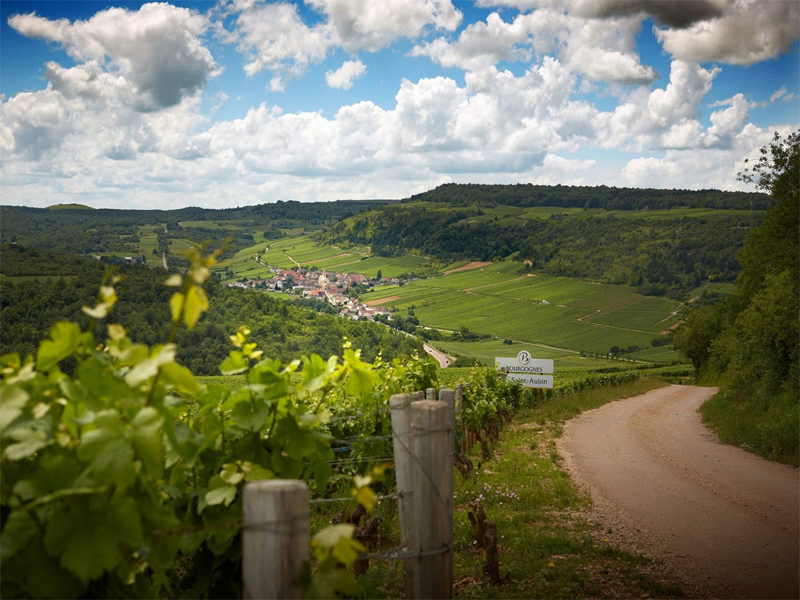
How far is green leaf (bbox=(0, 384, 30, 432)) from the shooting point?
65.7 inches

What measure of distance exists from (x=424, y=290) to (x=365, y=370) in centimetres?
10120

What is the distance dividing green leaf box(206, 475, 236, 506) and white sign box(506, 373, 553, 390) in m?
14.4

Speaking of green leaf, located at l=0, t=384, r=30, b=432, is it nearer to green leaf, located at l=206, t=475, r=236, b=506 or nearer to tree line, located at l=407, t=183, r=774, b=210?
green leaf, located at l=206, t=475, r=236, b=506

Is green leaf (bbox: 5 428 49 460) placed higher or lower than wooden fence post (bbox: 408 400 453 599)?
higher

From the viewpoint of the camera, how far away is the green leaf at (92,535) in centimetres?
161

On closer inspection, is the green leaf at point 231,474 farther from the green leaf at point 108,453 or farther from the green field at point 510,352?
the green field at point 510,352

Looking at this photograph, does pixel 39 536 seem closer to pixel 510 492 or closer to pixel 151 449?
pixel 151 449

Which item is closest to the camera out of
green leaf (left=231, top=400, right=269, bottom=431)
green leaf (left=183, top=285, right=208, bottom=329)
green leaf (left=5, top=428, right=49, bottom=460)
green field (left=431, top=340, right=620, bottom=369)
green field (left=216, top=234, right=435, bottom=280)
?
green leaf (left=183, top=285, right=208, bottom=329)

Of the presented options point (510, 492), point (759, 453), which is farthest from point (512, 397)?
point (510, 492)

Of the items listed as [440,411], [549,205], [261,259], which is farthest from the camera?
[549,205]

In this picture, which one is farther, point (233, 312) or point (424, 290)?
point (424, 290)

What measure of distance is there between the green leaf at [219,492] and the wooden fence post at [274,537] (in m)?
0.64

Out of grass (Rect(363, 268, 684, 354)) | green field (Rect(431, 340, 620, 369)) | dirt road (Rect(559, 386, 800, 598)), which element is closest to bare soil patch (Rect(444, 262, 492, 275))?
grass (Rect(363, 268, 684, 354))

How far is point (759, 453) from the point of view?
39.5ft
